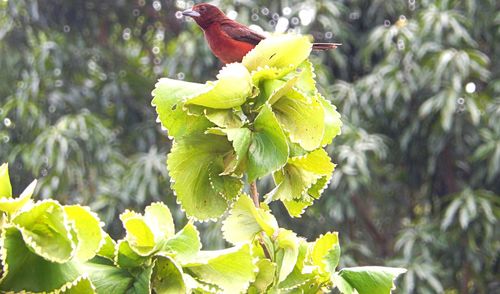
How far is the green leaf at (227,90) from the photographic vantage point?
1.16m

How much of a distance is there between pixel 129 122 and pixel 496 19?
2138 mm

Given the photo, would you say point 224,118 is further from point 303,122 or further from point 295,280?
point 295,280

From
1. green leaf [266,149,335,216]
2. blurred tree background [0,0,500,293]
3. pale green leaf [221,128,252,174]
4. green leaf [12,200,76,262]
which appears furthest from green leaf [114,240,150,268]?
blurred tree background [0,0,500,293]

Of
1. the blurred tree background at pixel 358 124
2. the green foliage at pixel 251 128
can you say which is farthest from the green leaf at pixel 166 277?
the blurred tree background at pixel 358 124

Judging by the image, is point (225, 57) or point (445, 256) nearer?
point (225, 57)

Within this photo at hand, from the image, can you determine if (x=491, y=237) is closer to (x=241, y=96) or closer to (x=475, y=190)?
(x=475, y=190)

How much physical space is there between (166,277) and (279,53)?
38 centimetres

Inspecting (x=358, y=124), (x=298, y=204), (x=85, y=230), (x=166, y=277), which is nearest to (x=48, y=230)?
(x=85, y=230)

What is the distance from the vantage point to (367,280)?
122 cm

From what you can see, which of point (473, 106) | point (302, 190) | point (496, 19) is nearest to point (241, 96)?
point (302, 190)

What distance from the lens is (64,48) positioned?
5004 mm

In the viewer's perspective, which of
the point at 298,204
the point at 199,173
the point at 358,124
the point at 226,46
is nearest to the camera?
the point at 199,173

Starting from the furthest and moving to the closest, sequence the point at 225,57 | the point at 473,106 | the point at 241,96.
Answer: the point at 473,106, the point at 225,57, the point at 241,96

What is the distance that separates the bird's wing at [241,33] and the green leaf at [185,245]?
1059 millimetres
